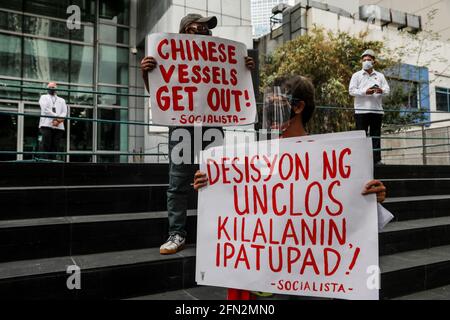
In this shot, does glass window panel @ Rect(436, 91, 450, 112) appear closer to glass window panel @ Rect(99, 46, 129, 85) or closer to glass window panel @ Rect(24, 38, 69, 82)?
glass window panel @ Rect(99, 46, 129, 85)

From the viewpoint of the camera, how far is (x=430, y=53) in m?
23.5

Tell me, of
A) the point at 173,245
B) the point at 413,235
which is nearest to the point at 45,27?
the point at 173,245

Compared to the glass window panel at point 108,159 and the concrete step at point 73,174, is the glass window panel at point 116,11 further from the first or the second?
the concrete step at point 73,174

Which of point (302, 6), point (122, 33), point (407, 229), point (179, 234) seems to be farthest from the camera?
point (302, 6)

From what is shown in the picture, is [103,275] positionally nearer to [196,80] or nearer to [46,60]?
[196,80]

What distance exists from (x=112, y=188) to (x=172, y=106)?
1315mm

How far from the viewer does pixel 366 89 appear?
638 cm

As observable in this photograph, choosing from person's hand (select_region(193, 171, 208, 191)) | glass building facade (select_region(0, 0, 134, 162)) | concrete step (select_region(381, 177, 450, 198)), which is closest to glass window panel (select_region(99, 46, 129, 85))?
glass building facade (select_region(0, 0, 134, 162))

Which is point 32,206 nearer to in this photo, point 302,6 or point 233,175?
point 233,175

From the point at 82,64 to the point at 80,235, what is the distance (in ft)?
37.3

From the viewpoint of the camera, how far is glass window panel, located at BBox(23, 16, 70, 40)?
490 inches
